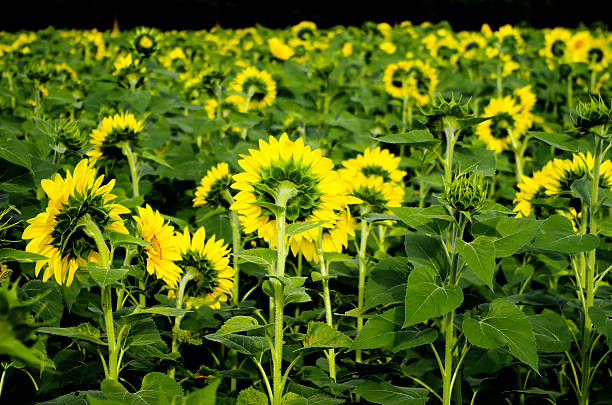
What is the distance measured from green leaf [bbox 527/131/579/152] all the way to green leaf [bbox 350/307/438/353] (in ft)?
2.39

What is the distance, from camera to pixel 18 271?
2205 millimetres

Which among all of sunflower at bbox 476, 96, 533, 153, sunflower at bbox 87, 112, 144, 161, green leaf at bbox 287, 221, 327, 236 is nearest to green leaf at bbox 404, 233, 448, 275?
green leaf at bbox 287, 221, 327, 236

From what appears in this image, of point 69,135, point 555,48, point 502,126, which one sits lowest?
point 69,135

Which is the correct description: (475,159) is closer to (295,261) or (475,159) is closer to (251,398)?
(251,398)

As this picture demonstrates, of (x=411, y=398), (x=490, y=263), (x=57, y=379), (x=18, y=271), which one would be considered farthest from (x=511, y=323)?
(x=18, y=271)

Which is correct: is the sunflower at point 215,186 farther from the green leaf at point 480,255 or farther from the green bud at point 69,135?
the green leaf at point 480,255

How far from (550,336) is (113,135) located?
1723 mm

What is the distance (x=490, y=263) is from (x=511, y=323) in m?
0.19

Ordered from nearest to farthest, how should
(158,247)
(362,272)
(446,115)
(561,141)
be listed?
1. (158,247)
2. (446,115)
3. (561,141)
4. (362,272)

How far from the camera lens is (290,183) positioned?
4.27 ft

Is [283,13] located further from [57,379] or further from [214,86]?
[57,379]

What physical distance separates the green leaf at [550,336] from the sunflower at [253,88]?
1.84m

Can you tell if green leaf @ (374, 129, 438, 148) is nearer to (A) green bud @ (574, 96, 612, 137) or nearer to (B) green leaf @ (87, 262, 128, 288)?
(A) green bud @ (574, 96, 612, 137)

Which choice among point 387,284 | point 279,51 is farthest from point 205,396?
point 279,51
